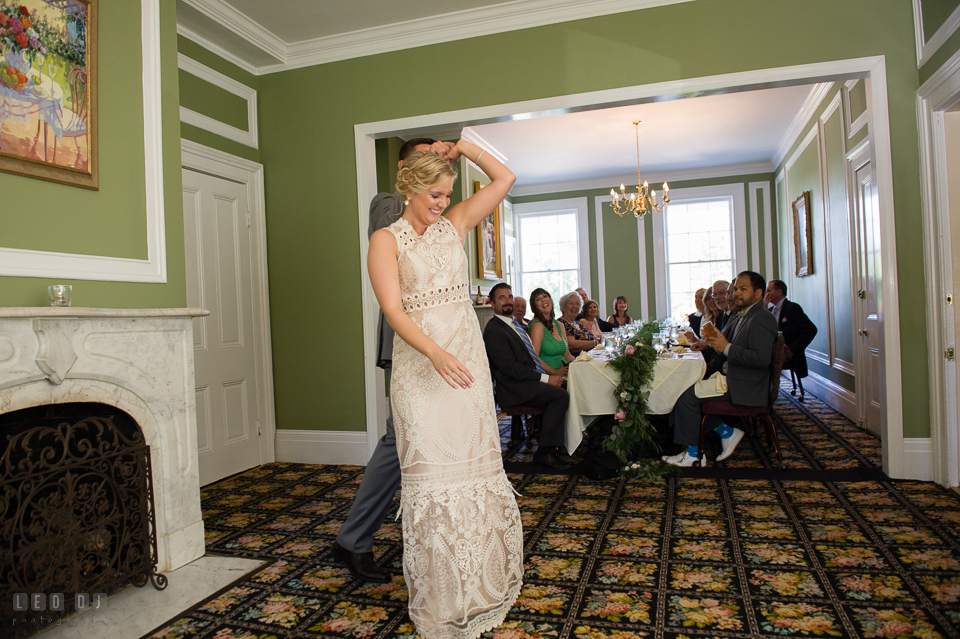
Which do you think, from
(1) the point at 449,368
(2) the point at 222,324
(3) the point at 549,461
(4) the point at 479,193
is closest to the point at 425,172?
(4) the point at 479,193

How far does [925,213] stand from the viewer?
3775 mm

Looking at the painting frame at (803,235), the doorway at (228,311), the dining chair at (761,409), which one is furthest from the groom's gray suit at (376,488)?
the painting frame at (803,235)

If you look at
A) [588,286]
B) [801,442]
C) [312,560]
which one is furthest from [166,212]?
[588,286]

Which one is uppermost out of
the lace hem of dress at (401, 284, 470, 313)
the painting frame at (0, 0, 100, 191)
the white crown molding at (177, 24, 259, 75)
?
the white crown molding at (177, 24, 259, 75)

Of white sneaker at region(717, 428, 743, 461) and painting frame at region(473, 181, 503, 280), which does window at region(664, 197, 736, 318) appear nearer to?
painting frame at region(473, 181, 503, 280)

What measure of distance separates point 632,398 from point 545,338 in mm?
1167

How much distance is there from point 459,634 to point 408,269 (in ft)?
4.09

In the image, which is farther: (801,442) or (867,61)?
(801,442)

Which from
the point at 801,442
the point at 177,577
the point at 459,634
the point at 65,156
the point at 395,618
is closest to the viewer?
the point at 459,634

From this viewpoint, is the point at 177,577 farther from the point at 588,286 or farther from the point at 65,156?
the point at 588,286

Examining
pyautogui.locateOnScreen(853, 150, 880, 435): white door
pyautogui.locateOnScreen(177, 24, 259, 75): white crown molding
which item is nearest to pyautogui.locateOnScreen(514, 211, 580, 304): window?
pyautogui.locateOnScreen(853, 150, 880, 435): white door

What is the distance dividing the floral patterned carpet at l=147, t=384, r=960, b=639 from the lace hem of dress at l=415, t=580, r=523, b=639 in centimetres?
5

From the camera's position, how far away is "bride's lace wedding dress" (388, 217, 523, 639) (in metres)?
2.10

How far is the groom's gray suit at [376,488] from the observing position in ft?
Answer: 8.55
